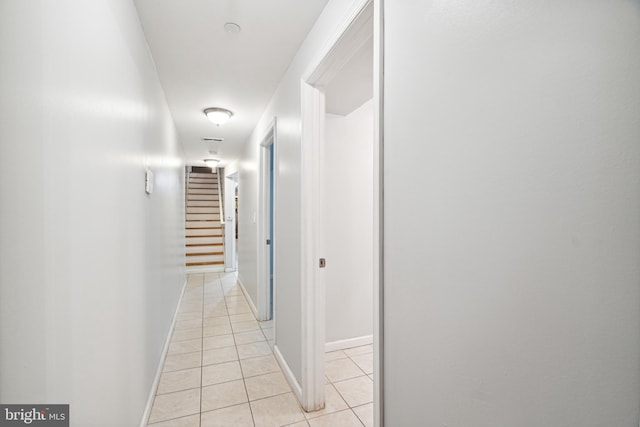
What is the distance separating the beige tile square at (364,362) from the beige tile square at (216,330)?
1.44 m

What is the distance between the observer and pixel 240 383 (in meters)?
2.22

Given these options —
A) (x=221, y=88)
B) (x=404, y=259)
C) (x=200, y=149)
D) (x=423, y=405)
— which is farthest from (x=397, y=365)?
(x=200, y=149)

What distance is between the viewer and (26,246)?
2.10 feet

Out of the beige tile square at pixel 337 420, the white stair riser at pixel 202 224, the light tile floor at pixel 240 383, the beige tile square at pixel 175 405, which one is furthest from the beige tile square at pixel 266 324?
the white stair riser at pixel 202 224

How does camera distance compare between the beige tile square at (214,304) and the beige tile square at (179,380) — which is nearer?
the beige tile square at (179,380)

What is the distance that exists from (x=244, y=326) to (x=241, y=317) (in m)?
0.30

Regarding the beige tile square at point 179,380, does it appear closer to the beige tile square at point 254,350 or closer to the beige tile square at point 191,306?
the beige tile square at point 254,350

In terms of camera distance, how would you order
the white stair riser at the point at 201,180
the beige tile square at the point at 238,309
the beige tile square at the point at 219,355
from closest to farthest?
the beige tile square at the point at 219,355 → the beige tile square at the point at 238,309 → the white stair riser at the point at 201,180

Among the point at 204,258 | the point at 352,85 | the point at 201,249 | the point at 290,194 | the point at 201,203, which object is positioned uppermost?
the point at 352,85

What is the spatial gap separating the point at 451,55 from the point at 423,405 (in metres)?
1.03

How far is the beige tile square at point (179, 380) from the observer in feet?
7.09

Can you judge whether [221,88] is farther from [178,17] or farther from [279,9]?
[279,9]

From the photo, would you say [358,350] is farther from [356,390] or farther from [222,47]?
[222,47]

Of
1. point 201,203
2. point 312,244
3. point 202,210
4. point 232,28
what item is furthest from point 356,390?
point 201,203
